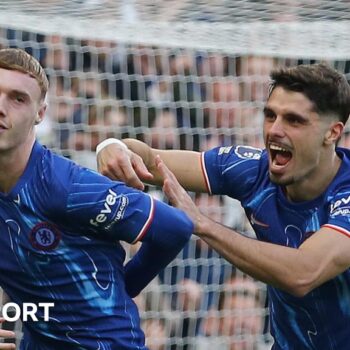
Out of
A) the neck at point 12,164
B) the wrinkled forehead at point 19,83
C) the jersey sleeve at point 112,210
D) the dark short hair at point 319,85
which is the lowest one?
the jersey sleeve at point 112,210

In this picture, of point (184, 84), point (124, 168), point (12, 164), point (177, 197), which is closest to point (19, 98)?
point (12, 164)

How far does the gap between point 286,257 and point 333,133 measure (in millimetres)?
501

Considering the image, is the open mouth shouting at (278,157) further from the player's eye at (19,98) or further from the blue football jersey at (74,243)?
the player's eye at (19,98)

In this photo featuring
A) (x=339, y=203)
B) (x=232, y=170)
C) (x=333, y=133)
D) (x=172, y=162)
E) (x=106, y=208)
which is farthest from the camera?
(x=172, y=162)

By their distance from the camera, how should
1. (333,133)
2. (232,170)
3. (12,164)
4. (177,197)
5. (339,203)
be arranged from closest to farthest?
1. (12,164)
2. (177,197)
3. (339,203)
4. (333,133)
5. (232,170)

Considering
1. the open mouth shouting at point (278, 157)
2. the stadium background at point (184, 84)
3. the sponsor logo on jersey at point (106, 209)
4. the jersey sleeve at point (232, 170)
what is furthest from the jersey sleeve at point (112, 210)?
the stadium background at point (184, 84)

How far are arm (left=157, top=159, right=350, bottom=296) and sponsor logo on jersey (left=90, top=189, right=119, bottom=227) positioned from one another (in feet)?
1.09

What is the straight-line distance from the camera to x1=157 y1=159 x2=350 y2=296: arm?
349 cm

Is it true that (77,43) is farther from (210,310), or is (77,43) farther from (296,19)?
(210,310)

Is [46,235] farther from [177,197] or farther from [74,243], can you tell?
[177,197]

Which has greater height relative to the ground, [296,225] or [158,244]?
[158,244]

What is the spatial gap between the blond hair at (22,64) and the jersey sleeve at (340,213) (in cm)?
102

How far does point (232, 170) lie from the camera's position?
12.9ft

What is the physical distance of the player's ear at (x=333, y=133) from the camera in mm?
3756
